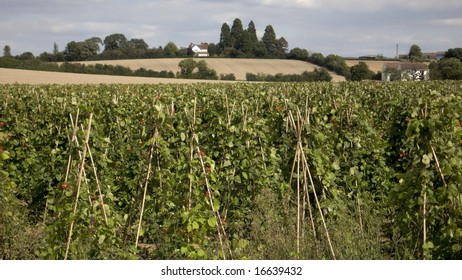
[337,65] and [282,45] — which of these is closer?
[337,65]

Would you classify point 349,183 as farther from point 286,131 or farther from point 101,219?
point 101,219

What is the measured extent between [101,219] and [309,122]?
263 centimetres

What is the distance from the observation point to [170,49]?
273ft

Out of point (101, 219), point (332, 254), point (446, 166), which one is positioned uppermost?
point (446, 166)

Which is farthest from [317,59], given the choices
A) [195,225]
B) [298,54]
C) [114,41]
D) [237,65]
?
[195,225]

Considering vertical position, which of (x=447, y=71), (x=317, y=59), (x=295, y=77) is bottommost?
(x=295, y=77)

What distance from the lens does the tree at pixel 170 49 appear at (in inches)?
3201

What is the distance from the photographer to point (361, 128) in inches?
311

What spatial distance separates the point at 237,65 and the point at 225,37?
2253cm

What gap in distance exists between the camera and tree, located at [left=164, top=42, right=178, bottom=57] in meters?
81.3

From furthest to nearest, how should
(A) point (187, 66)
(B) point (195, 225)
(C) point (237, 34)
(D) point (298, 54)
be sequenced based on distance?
(C) point (237, 34)
(D) point (298, 54)
(A) point (187, 66)
(B) point (195, 225)

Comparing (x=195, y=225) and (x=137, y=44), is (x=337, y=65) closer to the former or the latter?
(x=137, y=44)

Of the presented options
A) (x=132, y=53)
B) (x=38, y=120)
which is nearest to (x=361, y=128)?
(x=38, y=120)

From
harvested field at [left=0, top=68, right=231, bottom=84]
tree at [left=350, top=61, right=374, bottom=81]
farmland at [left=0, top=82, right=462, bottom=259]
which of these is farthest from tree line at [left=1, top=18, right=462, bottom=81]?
farmland at [left=0, top=82, right=462, bottom=259]
